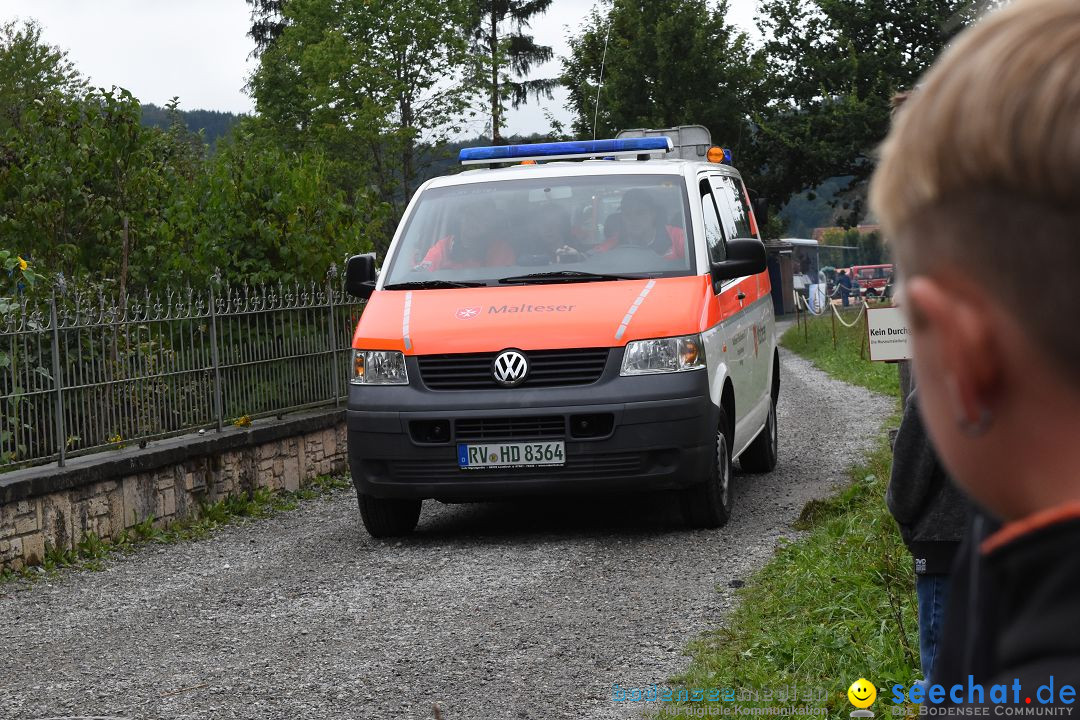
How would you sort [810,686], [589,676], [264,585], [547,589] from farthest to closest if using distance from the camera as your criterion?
[264,585] → [547,589] → [589,676] → [810,686]

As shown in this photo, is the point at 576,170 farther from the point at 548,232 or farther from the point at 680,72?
the point at 680,72

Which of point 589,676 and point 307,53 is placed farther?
point 307,53

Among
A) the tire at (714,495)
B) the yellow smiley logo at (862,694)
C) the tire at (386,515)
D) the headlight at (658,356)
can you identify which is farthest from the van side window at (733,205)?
the yellow smiley logo at (862,694)

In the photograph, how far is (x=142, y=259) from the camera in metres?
11.9

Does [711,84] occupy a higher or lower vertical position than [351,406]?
higher

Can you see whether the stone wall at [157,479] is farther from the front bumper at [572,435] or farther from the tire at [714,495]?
the tire at [714,495]

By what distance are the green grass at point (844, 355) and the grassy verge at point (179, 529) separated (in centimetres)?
846

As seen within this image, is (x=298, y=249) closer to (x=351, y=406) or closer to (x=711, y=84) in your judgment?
(x=351, y=406)

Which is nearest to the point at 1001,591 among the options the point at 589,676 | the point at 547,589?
the point at 589,676

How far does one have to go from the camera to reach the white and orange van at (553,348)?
25.8ft

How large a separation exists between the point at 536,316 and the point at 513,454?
741 mm

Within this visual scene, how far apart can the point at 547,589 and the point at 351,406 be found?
1.90 meters

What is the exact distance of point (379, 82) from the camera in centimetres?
3881

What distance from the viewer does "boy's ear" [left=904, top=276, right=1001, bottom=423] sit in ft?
2.46
